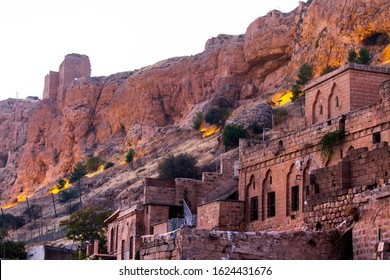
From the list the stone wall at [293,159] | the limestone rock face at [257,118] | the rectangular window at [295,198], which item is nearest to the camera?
the stone wall at [293,159]

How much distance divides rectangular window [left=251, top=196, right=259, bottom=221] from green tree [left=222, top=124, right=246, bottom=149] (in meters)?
25.4

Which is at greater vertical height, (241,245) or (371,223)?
(371,223)

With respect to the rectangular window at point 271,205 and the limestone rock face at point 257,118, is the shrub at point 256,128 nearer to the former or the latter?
the limestone rock face at point 257,118

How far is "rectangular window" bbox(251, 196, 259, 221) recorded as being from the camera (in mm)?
32944

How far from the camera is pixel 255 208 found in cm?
3334

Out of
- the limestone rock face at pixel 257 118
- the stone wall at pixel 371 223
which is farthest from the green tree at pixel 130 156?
the stone wall at pixel 371 223

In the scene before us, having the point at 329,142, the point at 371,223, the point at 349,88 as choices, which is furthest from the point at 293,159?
the point at 371,223

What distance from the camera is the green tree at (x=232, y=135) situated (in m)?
59.1

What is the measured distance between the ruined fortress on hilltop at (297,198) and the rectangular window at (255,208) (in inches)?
1.9

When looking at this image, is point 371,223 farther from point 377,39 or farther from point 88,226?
point 377,39

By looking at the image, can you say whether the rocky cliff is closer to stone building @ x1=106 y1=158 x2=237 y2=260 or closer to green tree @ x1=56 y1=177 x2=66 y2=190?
green tree @ x1=56 y1=177 x2=66 y2=190

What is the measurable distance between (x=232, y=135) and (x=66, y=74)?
2112 inches

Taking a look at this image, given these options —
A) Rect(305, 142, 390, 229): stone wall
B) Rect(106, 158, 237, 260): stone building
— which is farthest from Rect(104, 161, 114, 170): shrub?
Rect(305, 142, 390, 229): stone wall

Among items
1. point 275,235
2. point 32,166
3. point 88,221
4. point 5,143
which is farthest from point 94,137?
point 275,235
